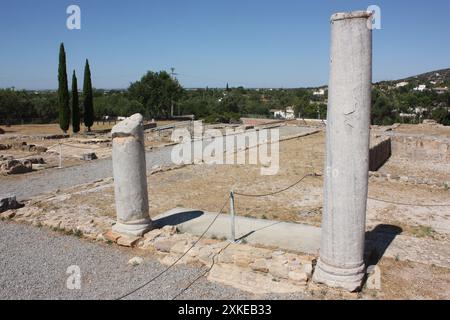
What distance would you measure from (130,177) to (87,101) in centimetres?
2838

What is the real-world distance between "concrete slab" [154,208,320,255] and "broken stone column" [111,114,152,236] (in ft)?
2.60

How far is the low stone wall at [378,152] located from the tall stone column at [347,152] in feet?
36.1

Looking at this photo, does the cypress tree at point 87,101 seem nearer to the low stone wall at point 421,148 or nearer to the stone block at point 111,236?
the low stone wall at point 421,148

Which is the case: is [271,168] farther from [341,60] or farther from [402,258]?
[341,60]

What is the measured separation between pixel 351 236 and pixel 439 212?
568cm

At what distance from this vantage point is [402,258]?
655cm

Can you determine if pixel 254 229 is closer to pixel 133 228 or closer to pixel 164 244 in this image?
pixel 164 244

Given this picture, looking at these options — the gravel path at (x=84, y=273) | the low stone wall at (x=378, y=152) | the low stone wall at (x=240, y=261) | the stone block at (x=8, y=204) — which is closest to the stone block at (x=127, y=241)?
the low stone wall at (x=240, y=261)

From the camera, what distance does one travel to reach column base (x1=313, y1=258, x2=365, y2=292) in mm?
5473

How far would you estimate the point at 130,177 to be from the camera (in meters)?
7.80

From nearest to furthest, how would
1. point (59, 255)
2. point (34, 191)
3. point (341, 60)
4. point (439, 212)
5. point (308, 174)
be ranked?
point (341, 60), point (59, 255), point (439, 212), point (34, 191), point (308, 174)

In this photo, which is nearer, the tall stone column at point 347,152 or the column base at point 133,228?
the tall stone column at point 347,152

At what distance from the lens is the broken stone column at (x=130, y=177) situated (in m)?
7.74
